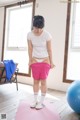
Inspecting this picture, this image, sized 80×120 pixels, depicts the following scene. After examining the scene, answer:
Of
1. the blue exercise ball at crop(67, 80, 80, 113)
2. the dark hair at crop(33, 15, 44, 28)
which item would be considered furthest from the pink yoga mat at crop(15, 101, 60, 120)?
→ the dark hair at crop(33, 15, 44, 28)

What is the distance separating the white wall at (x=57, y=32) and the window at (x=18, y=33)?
0.67 metres

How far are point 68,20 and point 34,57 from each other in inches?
78.3

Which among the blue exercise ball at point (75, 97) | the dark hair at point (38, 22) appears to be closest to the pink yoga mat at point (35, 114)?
the blue exercise ball at point (75, 97)

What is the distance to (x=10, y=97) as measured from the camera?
128 inches

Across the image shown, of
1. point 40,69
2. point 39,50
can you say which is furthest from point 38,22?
point 40,69

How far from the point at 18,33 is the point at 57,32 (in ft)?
4.85

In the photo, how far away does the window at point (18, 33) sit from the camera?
5070 mm

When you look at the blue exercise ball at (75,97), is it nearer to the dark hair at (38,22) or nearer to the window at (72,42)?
the dark hair at (38,22)

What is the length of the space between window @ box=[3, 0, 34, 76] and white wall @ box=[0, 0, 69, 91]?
26.4 inches

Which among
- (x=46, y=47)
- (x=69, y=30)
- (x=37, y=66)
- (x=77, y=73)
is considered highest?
(x=69, y=30)

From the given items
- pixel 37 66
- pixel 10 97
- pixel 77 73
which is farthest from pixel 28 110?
pixel 77 73

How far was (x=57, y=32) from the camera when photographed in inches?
170

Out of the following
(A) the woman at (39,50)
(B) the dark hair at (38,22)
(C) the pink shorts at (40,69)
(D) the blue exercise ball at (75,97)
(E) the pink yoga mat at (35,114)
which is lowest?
(E) the pink yoga mat at (35,114)

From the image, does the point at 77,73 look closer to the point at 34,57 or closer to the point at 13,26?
the point at 34,57
